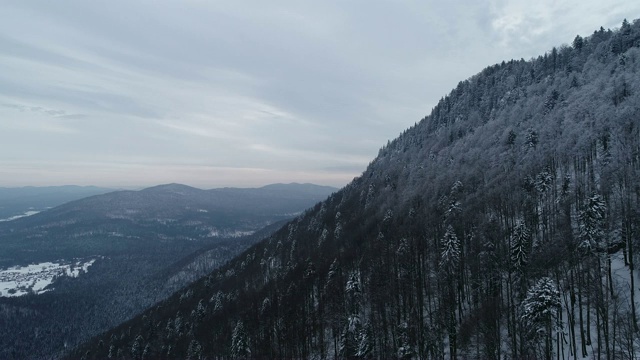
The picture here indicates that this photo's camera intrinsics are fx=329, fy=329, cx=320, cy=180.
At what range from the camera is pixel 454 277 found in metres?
49.1

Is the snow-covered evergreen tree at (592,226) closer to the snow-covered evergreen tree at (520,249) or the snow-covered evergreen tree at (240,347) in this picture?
the snow-covered evergreen tree at (520,249)

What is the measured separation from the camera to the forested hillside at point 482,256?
1448 inches

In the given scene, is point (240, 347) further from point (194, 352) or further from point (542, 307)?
point (542, 307)

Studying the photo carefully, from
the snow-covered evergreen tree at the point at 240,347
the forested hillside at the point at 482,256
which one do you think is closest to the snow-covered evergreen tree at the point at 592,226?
the forested hillside at the point at 482,256

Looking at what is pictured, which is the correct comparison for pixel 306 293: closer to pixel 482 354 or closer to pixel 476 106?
pixel 482 354

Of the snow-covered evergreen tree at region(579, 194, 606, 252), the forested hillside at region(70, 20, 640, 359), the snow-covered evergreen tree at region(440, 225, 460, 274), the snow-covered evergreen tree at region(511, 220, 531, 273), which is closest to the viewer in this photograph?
the snow-covered evergreen tree at region(579, 194, 606, 252)

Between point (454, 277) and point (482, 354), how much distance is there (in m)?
11.1

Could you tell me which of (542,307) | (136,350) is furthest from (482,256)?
(136,350)

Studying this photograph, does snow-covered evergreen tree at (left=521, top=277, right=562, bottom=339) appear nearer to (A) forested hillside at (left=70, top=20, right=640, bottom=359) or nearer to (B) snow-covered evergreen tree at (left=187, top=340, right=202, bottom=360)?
(A) forested hillside at (left=70, top=20, right=640, bottom=359)

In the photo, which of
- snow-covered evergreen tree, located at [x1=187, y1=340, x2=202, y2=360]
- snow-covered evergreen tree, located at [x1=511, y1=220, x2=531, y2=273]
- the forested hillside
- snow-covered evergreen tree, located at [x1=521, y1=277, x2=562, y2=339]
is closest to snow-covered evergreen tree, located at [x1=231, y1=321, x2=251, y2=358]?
the forested hillside

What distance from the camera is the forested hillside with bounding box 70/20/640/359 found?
36.8 meters

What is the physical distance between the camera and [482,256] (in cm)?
4841

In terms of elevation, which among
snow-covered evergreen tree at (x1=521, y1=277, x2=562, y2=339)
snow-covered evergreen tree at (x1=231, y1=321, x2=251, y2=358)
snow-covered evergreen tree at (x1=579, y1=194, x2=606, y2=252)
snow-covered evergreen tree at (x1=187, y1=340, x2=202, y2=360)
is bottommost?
snow-covered evergreen tree at (x1=187, y1=340, x2=202, y2=360)

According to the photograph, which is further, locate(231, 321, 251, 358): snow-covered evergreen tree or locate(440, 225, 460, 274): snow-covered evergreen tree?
locate(231, 321, 251, 358): snow-covered evergreen tree
